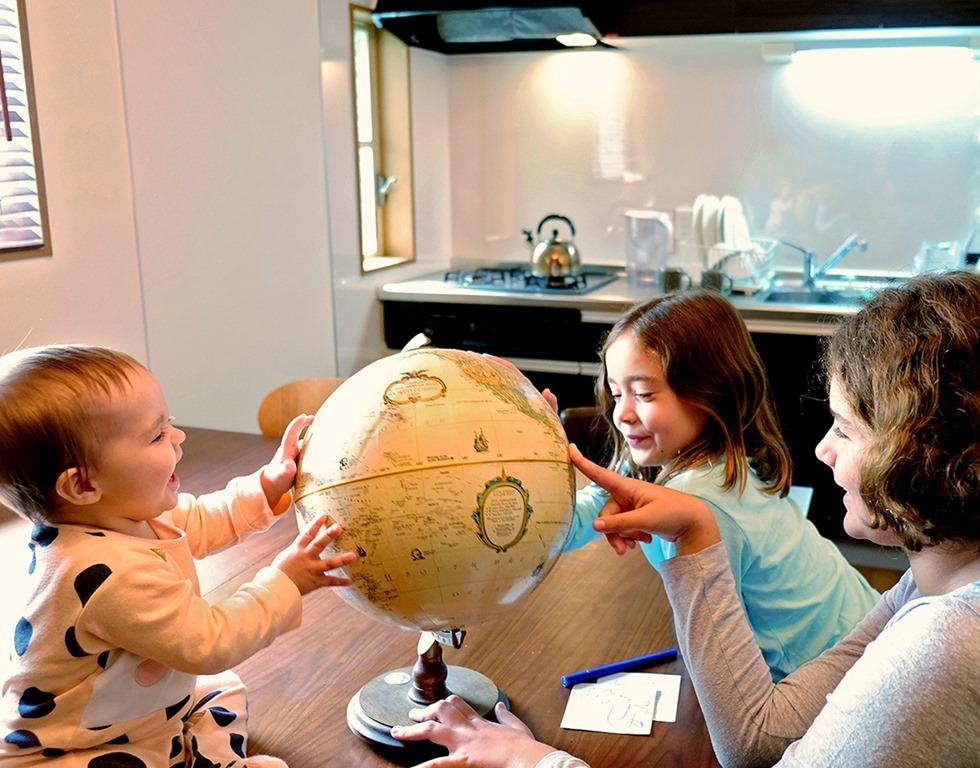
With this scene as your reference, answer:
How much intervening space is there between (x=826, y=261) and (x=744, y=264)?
39 centimetres

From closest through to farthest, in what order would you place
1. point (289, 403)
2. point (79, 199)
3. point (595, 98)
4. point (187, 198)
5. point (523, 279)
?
point (289, 403) → point (79, 199) → point (187, 198) → point (523, 279) → point (595, 98)

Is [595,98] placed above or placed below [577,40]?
below

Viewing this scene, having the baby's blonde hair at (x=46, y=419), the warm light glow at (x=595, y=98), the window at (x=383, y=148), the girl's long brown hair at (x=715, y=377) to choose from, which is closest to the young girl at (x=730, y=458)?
the girl's long brown hair at (x=715, y=377)

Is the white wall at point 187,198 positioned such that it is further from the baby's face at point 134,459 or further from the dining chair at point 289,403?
the baby's face at point 134,459

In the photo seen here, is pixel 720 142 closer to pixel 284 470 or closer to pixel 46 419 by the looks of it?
pixel 284 470

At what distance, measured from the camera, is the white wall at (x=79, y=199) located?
9.33 feet

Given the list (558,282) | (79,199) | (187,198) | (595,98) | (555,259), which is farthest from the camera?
(595,98)

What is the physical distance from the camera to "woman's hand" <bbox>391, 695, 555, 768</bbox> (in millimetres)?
1111

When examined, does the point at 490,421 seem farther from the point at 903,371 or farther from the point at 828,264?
the point at 828,264

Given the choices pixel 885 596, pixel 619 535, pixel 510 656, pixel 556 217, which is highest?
pixel 556 217

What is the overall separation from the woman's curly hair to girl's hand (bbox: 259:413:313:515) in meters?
0.66

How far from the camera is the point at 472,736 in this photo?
1.15m

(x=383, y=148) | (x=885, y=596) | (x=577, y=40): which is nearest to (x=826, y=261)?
(x=577, y=40)

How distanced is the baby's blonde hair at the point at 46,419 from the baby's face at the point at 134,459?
13 millimetres
